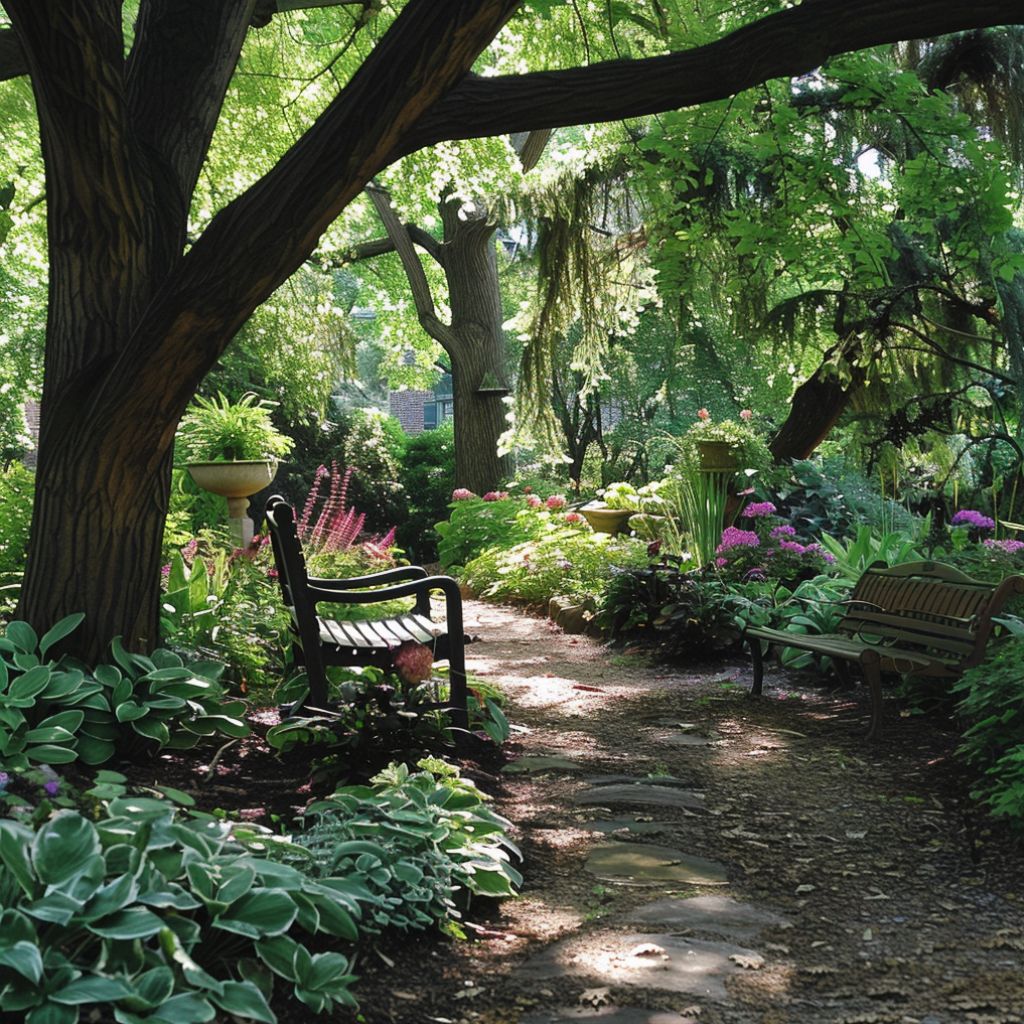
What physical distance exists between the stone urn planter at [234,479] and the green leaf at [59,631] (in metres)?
4.43

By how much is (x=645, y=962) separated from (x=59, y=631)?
2.42 m

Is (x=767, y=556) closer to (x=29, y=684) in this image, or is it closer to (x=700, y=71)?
(x=700, y=71)

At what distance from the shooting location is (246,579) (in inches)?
250

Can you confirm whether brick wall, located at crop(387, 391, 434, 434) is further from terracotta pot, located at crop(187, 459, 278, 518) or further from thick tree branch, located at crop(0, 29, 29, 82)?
thick tree branch, located at crop(0, 29, 29, 82)

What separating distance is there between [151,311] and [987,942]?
320 cm

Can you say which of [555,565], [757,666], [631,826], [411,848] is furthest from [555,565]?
[411,848]

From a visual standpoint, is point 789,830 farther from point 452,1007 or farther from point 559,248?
point 559,248

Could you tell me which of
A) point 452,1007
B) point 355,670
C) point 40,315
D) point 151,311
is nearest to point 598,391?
point 40,315

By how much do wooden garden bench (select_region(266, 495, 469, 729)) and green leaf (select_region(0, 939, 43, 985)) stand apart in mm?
2421

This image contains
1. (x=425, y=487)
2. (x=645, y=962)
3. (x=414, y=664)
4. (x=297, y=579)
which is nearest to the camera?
(x=645, y=962)

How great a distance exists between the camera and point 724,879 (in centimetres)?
343

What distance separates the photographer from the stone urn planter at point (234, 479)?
866 cm

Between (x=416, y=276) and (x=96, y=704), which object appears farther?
(x=416, y=276)

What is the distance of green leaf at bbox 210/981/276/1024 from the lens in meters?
2.08
